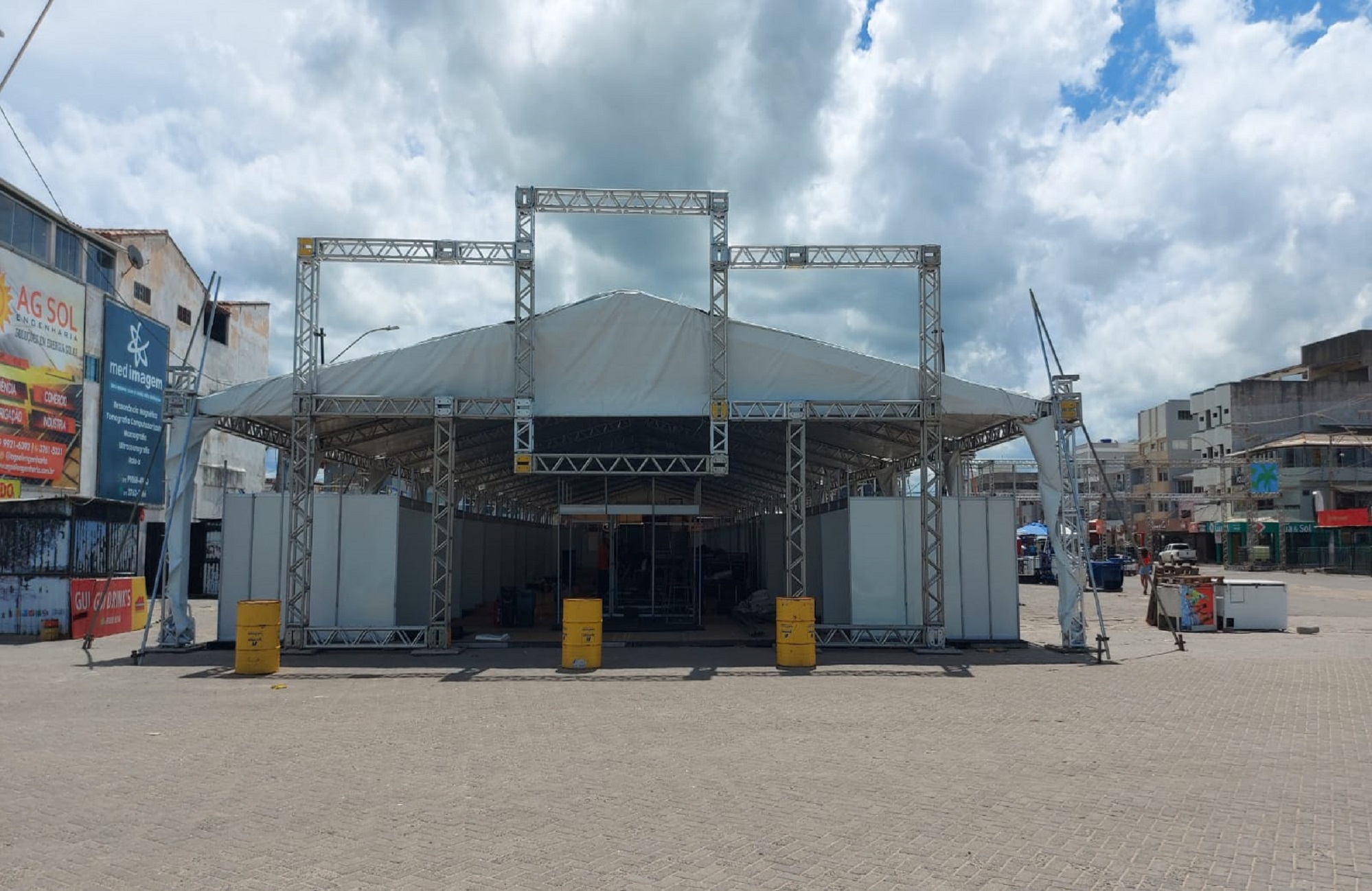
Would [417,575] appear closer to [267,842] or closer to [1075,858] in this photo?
[267,842]

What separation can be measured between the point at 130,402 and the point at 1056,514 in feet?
104

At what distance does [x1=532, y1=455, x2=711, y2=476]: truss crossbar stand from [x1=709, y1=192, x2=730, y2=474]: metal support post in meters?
0.34

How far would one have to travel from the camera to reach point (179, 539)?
1917cm

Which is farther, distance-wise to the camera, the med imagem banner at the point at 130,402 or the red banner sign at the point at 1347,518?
the red banner sign at the point at 1347,518

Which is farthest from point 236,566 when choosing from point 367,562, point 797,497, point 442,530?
point 797,497

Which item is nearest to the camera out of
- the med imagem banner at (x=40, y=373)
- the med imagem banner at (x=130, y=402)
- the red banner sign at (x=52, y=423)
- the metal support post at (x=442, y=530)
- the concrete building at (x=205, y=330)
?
the metal support post at (x=442, y=530)

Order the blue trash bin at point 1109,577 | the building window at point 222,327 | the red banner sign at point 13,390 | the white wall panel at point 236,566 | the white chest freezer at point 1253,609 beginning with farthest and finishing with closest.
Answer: the building window at point 222,327 → the blue trash bin at point 1109,577 → the red banner sign at point 13,390 → the white chest freezer at point 1253,609 → the white wall panel at point 236,566

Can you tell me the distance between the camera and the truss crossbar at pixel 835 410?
19.2 m

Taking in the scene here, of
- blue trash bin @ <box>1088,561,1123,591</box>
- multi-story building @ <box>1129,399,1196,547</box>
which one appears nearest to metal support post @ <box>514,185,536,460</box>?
blue trash bin @ <box>1088,561,1123,591</box>

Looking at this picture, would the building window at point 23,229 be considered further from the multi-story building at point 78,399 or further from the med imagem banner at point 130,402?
the med imagem banner at point 130,402

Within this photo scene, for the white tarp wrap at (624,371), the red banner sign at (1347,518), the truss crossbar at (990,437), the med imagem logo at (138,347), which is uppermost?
the med imagem logo at (138,347)

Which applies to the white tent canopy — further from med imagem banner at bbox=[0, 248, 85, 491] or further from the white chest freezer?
med imagem banner at bbox=[0, 248, 85, 491]

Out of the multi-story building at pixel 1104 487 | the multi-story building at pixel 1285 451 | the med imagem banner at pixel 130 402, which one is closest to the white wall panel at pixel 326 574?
the med imagem banner at pixel 130 402

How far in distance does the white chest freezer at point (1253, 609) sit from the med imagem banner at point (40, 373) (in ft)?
106
